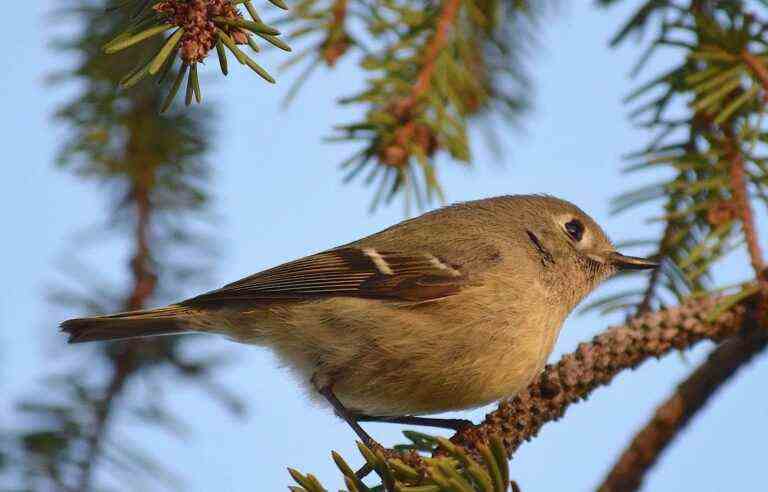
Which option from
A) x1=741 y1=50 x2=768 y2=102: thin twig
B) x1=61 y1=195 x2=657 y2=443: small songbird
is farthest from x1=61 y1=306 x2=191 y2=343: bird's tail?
x1=741 y1=50 x2=768 y2=102: thin twig

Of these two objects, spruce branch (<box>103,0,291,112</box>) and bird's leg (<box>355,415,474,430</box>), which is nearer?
spruce branch (<box>103,0,291,112</box>)

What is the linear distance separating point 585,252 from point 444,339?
0.64 metres

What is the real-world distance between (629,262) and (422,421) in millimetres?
666

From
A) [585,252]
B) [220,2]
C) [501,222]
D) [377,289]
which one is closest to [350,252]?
[377,289]

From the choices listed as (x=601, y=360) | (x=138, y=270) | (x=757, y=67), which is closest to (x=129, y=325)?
(x=138, y=270)

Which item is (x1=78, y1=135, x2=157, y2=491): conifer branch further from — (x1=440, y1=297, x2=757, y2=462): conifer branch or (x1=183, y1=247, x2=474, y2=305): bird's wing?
(x1=440, y1=297, x2=757, y2=462): conifer branch

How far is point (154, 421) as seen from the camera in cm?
207

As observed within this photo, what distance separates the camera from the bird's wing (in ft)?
7.29

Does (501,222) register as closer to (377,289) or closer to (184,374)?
(377,289)

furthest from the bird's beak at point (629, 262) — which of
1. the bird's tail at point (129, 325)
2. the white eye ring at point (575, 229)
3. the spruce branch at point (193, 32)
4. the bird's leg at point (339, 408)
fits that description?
the spruce branch at point (193, 32)

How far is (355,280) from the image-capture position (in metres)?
2.31

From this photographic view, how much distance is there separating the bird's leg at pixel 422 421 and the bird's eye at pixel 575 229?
0.73 meters

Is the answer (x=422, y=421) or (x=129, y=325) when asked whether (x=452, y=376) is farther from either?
(x=129, y=325)

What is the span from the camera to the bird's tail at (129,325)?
2018 millimetres
